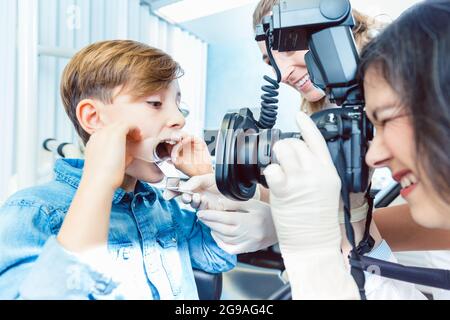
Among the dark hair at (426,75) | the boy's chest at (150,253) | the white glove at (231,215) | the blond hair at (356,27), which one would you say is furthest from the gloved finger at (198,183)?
the dark hair at (426,75)

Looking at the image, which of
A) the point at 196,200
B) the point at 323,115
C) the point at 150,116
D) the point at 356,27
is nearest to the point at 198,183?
the point at 196,200

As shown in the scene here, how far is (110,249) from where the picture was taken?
49cm

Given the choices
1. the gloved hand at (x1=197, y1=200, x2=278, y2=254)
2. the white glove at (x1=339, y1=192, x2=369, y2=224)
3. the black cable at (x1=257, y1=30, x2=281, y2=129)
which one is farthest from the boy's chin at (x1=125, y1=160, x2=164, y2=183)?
the white glove at (x1=339, y1=192, x2=369, y2=224)

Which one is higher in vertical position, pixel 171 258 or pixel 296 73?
pixel 296 73

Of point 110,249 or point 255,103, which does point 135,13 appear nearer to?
point 255,103

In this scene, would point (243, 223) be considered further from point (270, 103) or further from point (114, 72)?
point (114, 72)

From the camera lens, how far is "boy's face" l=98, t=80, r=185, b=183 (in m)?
0.53

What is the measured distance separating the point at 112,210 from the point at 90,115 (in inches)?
6.7

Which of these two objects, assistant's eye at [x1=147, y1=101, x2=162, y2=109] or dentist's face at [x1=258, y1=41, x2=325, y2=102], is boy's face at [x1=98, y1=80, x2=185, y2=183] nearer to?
assistant's eye at [x1=147, y1=101, x2=162, y2=109]

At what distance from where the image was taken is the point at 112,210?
53 cm

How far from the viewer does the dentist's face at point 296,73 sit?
1.77 feet

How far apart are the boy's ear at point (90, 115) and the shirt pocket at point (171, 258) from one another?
0.75 feet

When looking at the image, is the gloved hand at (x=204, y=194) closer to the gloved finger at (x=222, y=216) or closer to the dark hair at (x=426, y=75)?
the gloved finger at (x=222, y=216)
